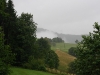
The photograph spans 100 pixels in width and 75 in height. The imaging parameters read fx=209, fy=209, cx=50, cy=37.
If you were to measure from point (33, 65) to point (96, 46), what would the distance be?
3766cm

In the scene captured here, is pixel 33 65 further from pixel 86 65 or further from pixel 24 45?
pixel 86 65

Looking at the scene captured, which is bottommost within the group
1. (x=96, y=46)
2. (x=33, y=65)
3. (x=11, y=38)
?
(x=33, y=65)

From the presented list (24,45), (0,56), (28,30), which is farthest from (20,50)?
(0,56)

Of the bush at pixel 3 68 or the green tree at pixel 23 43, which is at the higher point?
the green tree at pixel 23 43

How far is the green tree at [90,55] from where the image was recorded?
24.8m

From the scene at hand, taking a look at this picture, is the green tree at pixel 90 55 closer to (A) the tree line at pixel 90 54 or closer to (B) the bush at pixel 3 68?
(A) the tree line at pixel 90 54

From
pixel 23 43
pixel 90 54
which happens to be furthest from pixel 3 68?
pixel 23 43

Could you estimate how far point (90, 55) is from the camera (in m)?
24.8

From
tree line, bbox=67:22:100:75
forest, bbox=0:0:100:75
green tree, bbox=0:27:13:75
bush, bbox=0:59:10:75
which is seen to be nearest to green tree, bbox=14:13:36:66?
forest, bbox=0:0:100:75

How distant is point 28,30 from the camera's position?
6341cm

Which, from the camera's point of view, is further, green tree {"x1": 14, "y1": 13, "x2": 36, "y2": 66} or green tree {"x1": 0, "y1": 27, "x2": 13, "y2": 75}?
green tree {"x1": 14, "y1": 13, "x2": 36, "y2": 66}

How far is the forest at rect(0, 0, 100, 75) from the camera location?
82.8 feet

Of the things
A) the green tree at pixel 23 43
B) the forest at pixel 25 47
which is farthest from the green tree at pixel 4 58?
the green tree at pixel 23 43

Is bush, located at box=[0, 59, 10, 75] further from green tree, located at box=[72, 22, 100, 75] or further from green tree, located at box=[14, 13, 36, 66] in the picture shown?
green tree, located at box=[14, 13, 36, 66]
